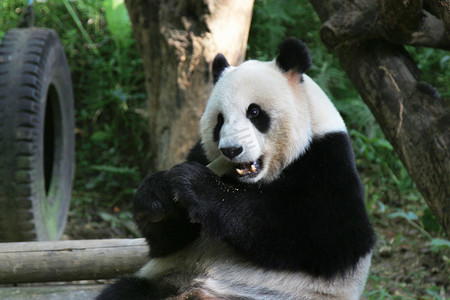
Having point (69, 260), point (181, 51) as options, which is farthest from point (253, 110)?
point (181, 51)

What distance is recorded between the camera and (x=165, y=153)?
5.24 m

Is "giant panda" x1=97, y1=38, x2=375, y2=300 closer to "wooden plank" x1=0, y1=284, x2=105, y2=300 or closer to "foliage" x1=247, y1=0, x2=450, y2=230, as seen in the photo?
"wooden plank" x1=0, y1=284, x2=105, y2=300

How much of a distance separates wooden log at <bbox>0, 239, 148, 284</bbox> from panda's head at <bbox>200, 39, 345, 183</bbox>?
1.25m

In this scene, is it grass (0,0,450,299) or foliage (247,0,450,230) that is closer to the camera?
grass (0,0,450,299)

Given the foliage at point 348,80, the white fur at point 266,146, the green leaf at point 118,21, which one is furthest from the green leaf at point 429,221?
the green leaf at point 118,21

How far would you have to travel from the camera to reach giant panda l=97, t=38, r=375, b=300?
107 inches

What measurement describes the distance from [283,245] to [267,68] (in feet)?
3.18

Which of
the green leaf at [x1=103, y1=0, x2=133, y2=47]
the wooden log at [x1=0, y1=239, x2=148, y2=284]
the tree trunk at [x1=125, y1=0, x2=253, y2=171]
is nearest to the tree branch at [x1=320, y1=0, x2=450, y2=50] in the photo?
the tree trunk at [x1=125, y1=0, x2=253, y2=171]

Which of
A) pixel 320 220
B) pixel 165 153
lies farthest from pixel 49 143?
pixel 320 220

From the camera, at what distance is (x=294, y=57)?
116 inches

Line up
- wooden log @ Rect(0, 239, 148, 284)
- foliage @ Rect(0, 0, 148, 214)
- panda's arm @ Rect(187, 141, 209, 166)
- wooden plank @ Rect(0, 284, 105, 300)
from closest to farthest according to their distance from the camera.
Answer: panda's arm @ Rect(187, 141, 209, 166)
wooden plank @ Rect(0, 284, 105, 300)
wooden log @ Rect(0, 239, 148, 284)
foliage @ Rect(0, 0, 148, 214)

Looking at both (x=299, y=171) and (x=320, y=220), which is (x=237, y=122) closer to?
(x=299, y=171)

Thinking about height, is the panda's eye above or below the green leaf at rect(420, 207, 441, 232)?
above

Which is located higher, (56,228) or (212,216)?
(212,216)
